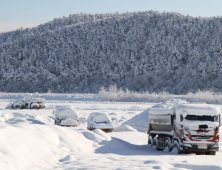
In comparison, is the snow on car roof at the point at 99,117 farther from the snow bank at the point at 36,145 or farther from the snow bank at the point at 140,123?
the snow bank at the point at 36,145

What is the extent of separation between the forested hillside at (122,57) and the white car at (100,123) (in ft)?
126

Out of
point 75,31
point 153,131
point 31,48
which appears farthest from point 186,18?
point 153,131

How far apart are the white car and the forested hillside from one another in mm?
38508

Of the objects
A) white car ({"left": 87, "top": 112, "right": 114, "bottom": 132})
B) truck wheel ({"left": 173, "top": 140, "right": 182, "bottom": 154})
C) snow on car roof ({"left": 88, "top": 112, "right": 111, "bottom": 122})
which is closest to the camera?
truck wheel ({"left": 173, "top": 140, "right": 182, "bottom": 154})

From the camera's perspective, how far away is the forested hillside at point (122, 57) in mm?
58906

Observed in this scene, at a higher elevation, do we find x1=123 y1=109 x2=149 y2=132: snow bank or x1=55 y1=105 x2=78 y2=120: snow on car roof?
x1=55 y1=105 x2=78 y2=120: snow on car roof

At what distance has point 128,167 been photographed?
27.4 feet

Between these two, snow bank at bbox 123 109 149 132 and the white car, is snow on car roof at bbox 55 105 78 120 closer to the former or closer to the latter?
the white car

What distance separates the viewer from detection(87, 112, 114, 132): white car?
18.3 m

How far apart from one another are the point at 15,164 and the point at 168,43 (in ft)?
197

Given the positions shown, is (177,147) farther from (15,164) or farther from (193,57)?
(193,57)

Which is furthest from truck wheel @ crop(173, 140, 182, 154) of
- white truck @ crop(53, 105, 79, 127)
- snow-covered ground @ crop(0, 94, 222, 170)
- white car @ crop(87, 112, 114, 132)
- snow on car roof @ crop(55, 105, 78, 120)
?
snow on car roof @ crop(55, 105, 78, 120)

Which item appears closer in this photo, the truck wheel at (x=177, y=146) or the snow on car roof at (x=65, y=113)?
the truck wheel at (x=177, y=146)

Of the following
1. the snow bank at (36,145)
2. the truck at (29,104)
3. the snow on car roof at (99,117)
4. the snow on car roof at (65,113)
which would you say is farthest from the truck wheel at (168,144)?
the truck at (29,104)
